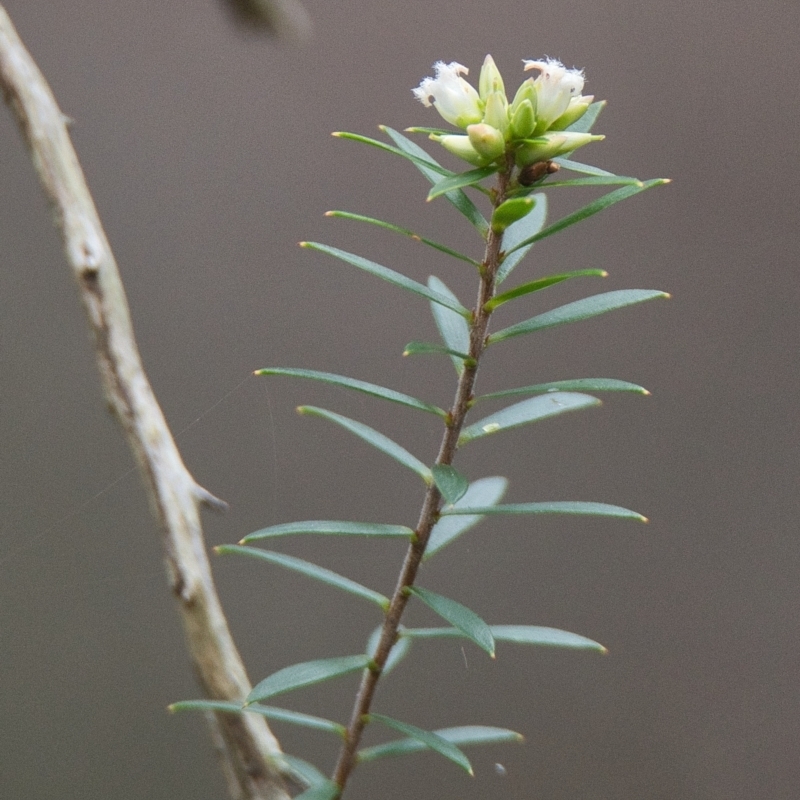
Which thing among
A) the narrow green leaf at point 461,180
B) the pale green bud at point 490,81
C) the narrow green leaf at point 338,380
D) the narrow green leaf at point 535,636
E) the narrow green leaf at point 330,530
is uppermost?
the pale green bud at point 490,81

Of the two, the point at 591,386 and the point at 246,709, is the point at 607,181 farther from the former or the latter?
the point at 246,709

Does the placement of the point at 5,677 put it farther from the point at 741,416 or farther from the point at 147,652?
the point at 741,416

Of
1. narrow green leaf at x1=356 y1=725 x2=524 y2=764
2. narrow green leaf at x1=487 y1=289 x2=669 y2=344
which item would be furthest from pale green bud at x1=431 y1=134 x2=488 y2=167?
narrow green leaf at x1=356 y1=725 x2=524 y2=764

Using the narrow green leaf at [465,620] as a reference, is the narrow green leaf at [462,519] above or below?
above

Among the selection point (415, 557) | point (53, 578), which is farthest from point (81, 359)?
point (415, 557)

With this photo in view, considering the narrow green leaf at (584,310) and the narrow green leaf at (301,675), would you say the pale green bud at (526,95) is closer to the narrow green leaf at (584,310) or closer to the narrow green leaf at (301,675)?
the narrow green leaf at (584,310)

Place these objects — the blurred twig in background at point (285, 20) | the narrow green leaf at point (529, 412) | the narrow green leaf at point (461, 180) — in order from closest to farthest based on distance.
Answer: the narrow green leaf at point (461, 180) → the narrow green leaf at point (529, 412) → the blurred twig in background at point (285, 20)

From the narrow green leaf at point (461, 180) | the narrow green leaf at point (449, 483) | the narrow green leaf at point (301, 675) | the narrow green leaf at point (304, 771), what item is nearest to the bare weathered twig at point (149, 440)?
the narrow green leaf at point (304, 771)
